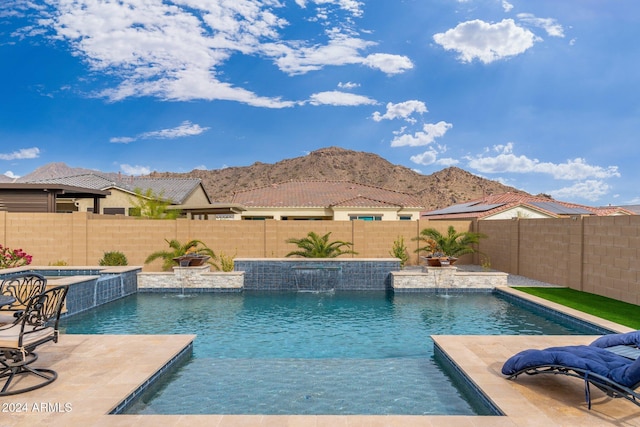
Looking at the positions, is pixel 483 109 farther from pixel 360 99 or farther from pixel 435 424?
pixel 435 424

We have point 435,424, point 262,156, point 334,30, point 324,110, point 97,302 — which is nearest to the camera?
point 435,424

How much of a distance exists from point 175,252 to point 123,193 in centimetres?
1429

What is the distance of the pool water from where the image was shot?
5.49 metres

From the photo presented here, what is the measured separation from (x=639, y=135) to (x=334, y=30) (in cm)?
2763

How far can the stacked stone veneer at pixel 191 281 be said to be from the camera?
1483cm

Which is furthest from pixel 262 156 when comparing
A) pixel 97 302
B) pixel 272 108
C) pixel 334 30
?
pixel 97 302

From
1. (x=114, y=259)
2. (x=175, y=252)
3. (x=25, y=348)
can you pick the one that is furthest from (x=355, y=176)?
(x=25, y=348)

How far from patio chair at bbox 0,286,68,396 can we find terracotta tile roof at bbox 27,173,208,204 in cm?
2520

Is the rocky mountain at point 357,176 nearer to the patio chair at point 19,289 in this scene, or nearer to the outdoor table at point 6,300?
the patio chair at point 19,289

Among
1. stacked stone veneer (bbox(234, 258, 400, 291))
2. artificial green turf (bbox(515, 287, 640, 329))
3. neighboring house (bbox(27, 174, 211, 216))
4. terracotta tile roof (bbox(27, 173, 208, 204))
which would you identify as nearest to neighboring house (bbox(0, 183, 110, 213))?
neighboring house (bbox(27, 174, 211, 216))

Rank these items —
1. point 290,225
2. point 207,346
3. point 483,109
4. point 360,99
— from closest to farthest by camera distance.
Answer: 1. point 207,346
2. point 290,225
3. point 483,109
4. point 360,99

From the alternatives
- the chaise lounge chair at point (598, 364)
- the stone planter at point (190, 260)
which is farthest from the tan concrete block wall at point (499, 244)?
the chaise lounge chair at point (598, 364)

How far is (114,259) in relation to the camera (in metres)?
17.4

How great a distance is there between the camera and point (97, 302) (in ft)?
40.6
